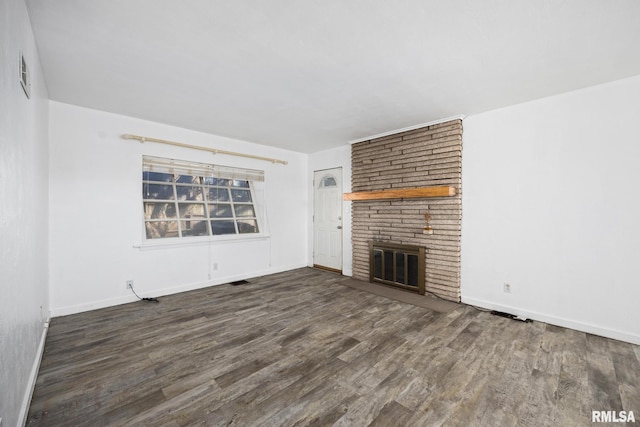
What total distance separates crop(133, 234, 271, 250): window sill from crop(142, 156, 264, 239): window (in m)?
0.13

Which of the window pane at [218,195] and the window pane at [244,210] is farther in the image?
the window pane at [244,210]

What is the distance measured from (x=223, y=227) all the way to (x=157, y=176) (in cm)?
138

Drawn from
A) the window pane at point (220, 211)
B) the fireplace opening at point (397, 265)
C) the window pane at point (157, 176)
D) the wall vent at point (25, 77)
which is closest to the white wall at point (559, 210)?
the fireplace opening at point (397, 265)

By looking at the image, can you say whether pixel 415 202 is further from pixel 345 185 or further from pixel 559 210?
pixel 559 210

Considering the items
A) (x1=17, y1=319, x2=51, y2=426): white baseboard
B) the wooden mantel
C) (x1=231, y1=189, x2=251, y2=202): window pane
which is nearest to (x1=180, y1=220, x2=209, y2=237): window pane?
→ (x1=231, y1=189, x2=251, y2=202): window pane

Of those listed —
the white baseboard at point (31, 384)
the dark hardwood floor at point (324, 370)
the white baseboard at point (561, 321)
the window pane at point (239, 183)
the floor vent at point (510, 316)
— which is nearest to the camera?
the white baseboard at point (31, 384)

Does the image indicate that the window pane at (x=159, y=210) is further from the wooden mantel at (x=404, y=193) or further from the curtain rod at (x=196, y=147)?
the wooden mantel at (x=404, y=193)

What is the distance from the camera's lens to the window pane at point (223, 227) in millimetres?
4823

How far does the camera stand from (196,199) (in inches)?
184

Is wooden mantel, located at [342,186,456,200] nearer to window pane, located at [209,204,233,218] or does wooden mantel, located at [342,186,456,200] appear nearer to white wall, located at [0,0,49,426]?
window pane, located at [209,204,233,218]

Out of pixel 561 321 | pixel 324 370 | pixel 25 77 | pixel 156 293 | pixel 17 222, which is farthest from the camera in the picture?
pixel 156 293

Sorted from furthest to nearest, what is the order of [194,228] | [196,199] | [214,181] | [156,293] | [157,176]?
[214,181]
[196,199]
[194,228]
[157,176]
[156,293]

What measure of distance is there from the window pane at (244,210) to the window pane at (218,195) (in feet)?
0.89

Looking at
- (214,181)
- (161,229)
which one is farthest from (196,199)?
(161,229)
